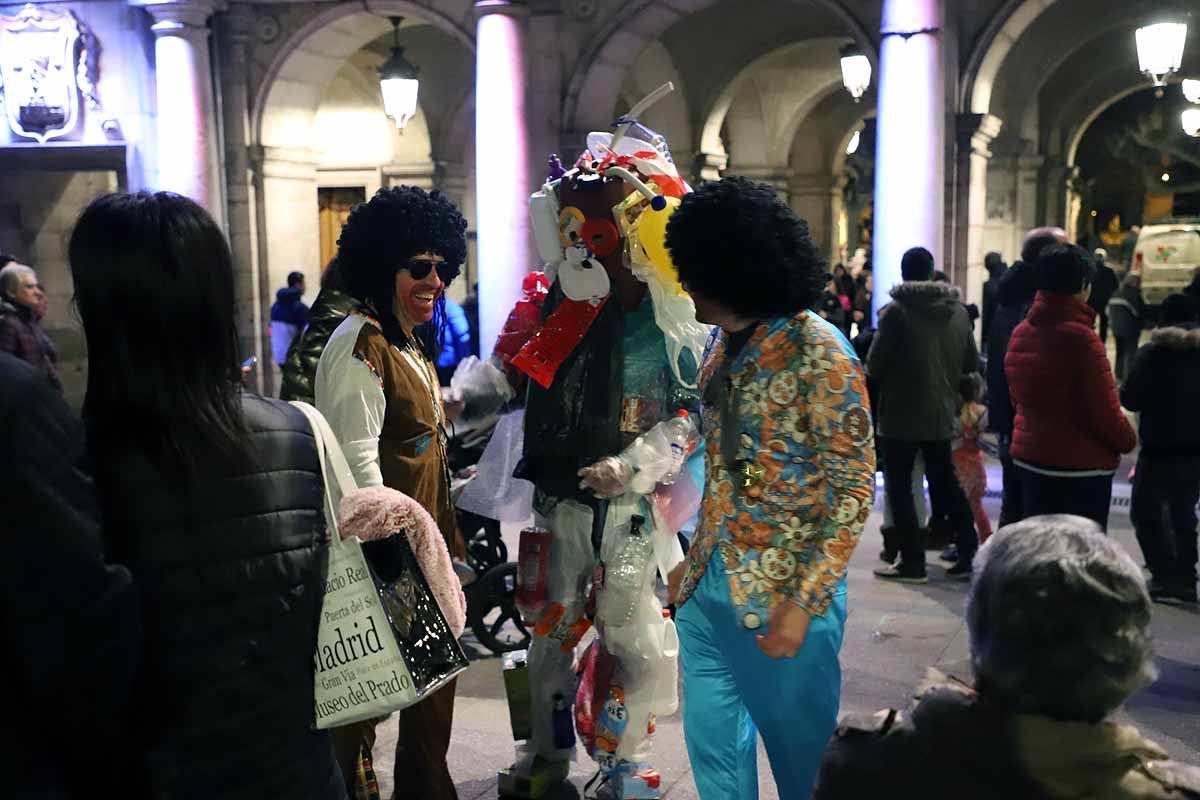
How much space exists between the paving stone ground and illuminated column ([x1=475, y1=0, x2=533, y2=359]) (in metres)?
4.58

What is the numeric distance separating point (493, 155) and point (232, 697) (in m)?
8.74

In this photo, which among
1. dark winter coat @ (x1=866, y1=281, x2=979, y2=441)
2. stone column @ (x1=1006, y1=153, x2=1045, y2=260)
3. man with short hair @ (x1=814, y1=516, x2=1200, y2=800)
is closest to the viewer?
man with short hair @ (x1=814, y1=516, x2=1200, y2=800)

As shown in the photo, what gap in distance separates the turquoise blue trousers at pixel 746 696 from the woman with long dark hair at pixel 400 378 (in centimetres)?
72

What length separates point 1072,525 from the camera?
1.61 meters

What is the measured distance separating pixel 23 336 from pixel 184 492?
5412 mm

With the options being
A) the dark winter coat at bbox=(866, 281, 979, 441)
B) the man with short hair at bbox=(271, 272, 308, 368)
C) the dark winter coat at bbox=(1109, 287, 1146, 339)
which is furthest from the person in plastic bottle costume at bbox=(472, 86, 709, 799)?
the dark winter coat at bbox=(1109, 287, 1146, 339)

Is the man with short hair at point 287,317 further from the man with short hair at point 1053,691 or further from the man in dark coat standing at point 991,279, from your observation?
the man with short hair at point 1053,691

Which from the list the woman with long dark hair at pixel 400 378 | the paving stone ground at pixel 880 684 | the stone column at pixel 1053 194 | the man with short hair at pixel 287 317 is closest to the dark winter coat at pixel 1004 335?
the paving stone ground at pixel 880 684

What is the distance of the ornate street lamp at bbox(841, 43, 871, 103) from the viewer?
1152 centimetres

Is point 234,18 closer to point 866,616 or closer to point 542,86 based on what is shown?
point 542,86

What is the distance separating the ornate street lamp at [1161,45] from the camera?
9945 millimetres

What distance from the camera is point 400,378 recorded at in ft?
10.6

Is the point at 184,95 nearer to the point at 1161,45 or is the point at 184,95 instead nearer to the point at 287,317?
the point at 287,317

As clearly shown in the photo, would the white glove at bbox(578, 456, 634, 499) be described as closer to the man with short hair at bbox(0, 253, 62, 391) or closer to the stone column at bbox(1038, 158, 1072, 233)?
the man with short hair at bbox(0, 253, 62, 391)
